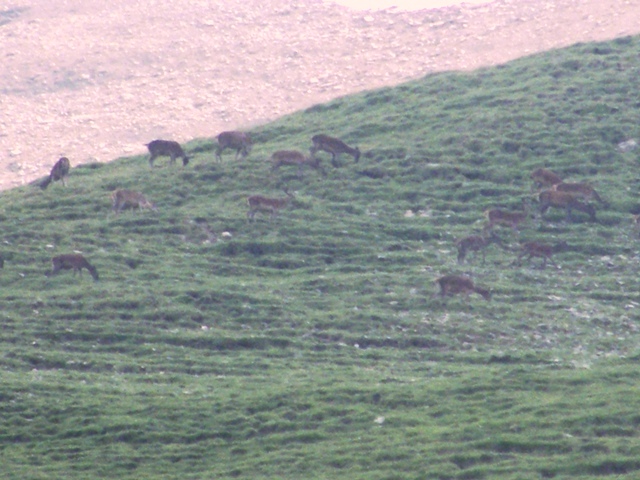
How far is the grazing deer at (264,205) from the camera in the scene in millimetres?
29594

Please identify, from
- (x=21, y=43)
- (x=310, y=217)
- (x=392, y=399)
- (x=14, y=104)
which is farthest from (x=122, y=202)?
(x=21, y=43)

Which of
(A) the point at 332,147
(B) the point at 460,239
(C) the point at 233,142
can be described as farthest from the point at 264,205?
(C) the point at 233,142

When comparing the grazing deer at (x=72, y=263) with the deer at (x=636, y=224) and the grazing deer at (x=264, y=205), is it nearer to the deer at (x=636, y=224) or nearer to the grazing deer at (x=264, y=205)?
the grazing deer at (x=264, y=205)

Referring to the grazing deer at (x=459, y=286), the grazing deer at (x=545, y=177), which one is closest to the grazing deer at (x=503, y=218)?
the grazing deer at (x=545, y=177)

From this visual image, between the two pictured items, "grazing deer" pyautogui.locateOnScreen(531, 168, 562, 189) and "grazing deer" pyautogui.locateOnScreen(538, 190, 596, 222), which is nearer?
"grazing deer" pyautogui.locateOnScreen(538, 190, 596, 222)

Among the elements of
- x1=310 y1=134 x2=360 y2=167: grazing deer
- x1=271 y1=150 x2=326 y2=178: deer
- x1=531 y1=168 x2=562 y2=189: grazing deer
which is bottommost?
x1=531 y1=168 x2=562 y2=189: grazing deer

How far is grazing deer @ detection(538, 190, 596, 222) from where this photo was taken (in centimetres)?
3046

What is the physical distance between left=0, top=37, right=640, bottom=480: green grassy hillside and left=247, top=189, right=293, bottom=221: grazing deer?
1.09 feet

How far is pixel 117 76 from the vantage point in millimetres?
65062

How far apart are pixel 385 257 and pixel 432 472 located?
41.4 feet

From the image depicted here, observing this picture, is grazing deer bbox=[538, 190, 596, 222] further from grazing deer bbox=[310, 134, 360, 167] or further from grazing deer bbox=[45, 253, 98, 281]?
grazing deer bbox=[45, 253, 98, 281]

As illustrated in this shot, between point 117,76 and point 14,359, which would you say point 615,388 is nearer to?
point 14,359

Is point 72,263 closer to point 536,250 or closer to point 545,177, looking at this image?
point 536,250

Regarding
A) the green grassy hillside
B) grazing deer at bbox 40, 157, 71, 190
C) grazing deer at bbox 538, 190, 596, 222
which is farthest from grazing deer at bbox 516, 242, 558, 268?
grazing deer at bbox 40, 157, 71, 190
